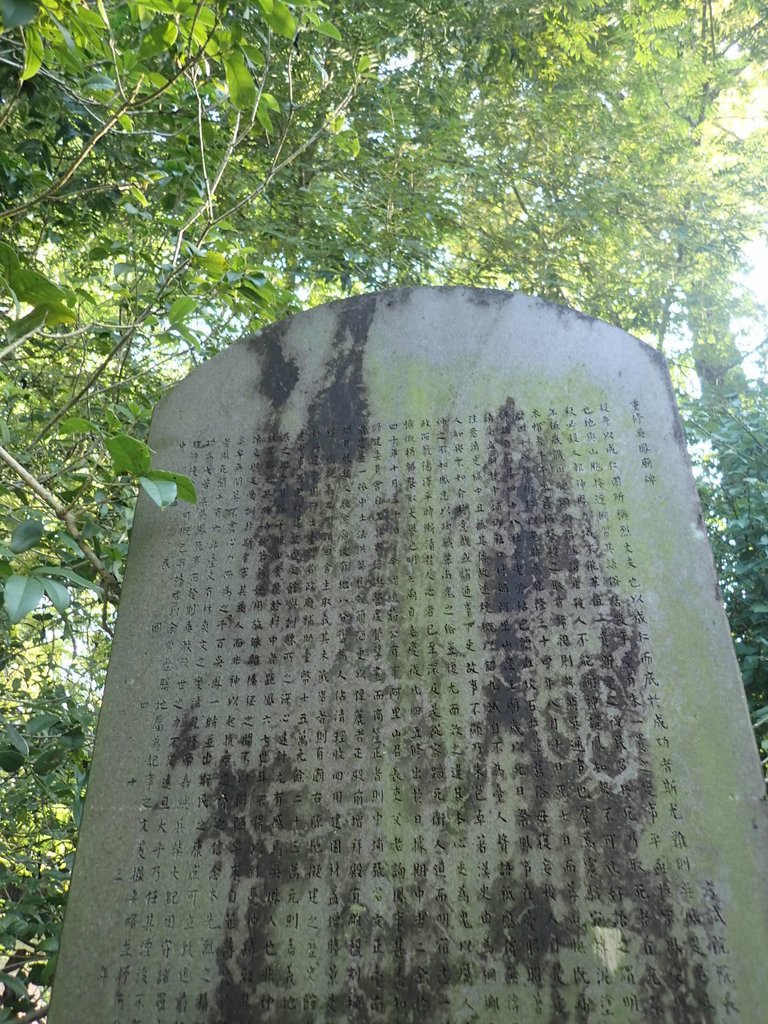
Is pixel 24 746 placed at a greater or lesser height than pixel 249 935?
greater

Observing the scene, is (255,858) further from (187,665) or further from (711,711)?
(711,711)

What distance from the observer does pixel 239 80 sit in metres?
1.94

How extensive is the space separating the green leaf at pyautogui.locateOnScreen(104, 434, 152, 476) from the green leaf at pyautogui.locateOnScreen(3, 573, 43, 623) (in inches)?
13.9

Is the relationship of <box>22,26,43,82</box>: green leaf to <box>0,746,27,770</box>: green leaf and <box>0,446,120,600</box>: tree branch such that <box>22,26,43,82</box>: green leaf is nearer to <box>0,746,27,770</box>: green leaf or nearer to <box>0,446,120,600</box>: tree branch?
<box>0,446,120,600</box>: tree branch

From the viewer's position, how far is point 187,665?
1.94 m

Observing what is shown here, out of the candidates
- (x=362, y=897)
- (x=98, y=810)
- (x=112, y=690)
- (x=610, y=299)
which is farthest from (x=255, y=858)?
(x=610, y=299)

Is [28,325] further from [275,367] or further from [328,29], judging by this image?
[328,29]

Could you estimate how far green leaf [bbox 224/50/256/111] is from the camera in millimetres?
1917

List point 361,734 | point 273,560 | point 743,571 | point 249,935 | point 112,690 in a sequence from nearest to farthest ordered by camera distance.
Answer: point 249,935 < point 361,734 < point 112,690 < point 273,560 < point 743,571

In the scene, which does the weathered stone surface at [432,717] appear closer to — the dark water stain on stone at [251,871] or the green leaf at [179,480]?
the dark water stain on stone at [251,871]

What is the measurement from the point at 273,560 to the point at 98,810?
78 centimetres

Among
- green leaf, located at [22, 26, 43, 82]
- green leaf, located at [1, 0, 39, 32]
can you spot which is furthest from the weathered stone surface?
green leaf, located at [1, 0, 39, 32]

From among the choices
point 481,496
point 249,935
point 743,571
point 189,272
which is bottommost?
point 249,935

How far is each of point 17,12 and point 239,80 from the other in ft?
2.27
